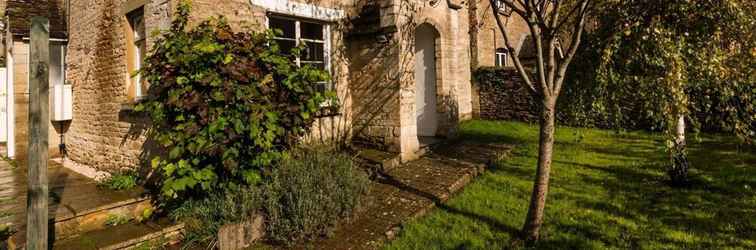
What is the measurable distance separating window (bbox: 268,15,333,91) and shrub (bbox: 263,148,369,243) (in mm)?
2583

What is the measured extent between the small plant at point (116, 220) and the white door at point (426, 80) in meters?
6.00

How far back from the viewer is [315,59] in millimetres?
7227

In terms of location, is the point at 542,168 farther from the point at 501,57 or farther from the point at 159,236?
the point at 501,57

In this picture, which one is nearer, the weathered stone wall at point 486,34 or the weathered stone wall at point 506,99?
the weathered stone wall at point 506,99

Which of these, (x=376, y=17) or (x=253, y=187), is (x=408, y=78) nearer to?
(x=376, y=17)

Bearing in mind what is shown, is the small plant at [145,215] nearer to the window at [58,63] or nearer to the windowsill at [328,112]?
the windowsill at [328,112]

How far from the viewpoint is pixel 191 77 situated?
4.29 m

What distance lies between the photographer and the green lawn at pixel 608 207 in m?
3.95

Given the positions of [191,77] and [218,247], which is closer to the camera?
[218,247]

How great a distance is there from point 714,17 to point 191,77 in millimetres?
5341

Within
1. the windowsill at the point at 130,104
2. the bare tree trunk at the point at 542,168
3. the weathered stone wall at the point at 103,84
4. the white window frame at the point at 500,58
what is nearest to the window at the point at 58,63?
the weathered stone wall at the point at 103,84

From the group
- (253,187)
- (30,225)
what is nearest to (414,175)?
(253,187)

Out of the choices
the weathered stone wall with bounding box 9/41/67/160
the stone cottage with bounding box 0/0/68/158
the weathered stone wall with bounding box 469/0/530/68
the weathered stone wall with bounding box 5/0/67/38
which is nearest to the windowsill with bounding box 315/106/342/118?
the stone cottage with bounding box 0/0/68/158

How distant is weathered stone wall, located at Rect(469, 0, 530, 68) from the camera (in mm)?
13844
